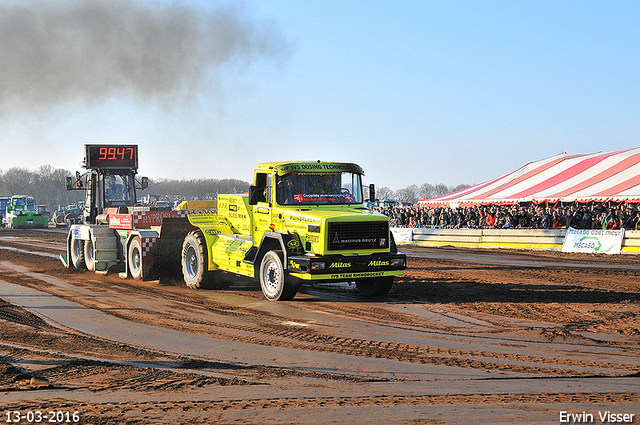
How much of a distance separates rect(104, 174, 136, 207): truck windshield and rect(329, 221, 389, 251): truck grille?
10.00 meters

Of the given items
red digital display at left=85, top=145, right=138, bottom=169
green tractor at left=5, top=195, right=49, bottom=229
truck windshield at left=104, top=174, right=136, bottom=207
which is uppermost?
red digital display at left=85, top=145, right=138, bottom=169

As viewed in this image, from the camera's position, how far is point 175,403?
5.43 metres

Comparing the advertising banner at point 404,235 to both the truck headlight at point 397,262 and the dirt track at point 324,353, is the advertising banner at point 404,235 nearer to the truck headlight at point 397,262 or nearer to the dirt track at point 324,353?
the dirt track at point 324,353

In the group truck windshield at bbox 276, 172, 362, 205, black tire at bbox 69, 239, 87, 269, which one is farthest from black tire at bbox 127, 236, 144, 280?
truck windshield at bbox 276, 172, 362, 205

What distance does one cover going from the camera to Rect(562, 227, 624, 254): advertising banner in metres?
22.0

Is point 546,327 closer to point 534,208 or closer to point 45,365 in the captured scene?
point 45,365

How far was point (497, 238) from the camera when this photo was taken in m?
26.2

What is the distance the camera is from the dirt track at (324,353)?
5.31 metres

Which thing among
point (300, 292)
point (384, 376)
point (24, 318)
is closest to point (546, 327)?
point (384, 376)

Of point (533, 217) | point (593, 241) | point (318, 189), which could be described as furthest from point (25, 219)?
point (318, 189)

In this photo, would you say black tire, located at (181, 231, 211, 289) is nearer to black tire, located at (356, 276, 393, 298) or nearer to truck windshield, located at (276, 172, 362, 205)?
truck windshield, located at (276, 172, 362, 205)

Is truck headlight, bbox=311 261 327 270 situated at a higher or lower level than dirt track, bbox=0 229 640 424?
higher

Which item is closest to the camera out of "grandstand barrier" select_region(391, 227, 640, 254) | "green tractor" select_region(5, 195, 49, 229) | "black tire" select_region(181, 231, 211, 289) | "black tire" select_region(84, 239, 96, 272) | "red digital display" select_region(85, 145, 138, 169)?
"black tire" select_region(181, 231, 211, 289)

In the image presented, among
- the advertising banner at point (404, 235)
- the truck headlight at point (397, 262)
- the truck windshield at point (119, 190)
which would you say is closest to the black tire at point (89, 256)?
the truck windshield at point (119, 190)
